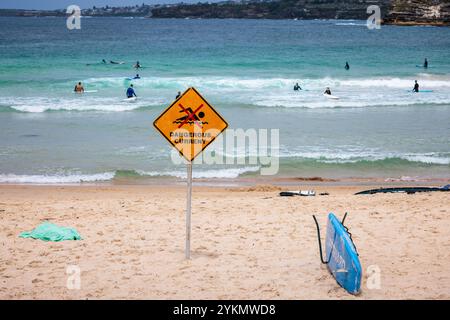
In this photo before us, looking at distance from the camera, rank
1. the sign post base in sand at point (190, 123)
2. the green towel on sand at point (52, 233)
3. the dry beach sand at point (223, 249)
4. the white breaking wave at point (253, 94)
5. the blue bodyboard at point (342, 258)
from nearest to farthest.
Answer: the blue bodyboard at point (342, 258) < the dry beach sand at point (223, 249) < the sign post base in sand at point (190, 123) < the green towel on sand at point (52, 233) < the white breaking wave at point (253, 94)

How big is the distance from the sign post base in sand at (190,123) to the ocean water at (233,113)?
8.63m

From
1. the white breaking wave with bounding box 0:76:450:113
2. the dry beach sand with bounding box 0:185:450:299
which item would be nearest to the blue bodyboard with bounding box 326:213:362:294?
the dry beach sand with bounding box 0:185:450:299

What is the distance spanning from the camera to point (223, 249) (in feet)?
27.2

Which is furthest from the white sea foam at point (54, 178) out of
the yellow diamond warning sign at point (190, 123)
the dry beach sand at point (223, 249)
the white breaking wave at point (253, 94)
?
the white breaking wave at point (253, 94)

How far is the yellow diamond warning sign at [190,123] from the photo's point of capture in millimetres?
7066

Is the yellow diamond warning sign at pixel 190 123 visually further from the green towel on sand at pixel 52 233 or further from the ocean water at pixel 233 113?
the ocean water at pixel 233 113

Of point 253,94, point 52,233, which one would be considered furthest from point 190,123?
point 253,94

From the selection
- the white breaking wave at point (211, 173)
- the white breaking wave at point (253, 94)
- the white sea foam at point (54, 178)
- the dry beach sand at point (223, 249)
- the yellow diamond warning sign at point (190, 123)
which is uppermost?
the white breaking wave at point (253, 94)

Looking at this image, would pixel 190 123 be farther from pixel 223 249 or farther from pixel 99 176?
pixel 99 176

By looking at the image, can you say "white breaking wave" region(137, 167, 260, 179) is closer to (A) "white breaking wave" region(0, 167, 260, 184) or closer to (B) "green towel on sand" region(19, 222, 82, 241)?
(A) "white breaking wave" region(0, 167, 260, 184)

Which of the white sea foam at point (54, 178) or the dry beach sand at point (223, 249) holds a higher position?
the white sea foam at point (54, 178)

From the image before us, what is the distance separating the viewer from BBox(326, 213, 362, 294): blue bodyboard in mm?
6520

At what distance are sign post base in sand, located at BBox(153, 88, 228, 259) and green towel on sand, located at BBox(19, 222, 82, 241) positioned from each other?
2.57 m
